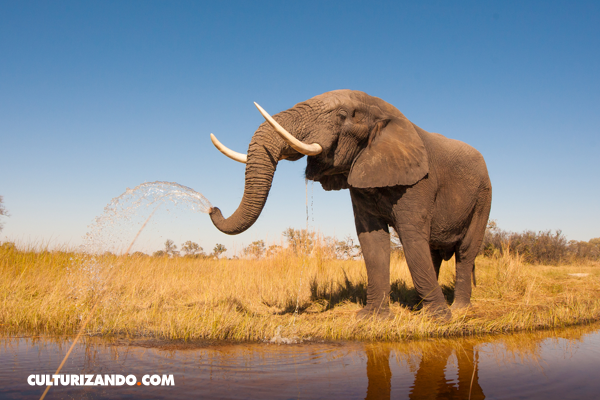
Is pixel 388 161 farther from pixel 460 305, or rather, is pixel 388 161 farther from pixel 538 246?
pixel 538 246

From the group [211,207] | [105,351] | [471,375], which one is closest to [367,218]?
[211,207]

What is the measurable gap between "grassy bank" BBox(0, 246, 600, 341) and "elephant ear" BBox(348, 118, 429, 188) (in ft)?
5.92

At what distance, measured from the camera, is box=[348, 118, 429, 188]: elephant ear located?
5363 millimetres

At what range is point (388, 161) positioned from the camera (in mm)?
5383

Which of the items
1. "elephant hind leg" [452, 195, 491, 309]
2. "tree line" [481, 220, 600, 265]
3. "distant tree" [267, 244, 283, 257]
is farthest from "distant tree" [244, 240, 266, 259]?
"tree line" [481, 220, 600, 265]

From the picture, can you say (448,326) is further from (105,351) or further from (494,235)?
(494,235)

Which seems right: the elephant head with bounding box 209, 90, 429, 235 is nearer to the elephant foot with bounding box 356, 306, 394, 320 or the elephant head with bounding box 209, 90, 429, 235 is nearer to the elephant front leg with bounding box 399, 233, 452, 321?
the elephant front leg with bounding box 399, 233, 452, 321

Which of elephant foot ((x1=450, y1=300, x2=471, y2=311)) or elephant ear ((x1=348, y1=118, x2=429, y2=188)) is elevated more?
elephant ear ((x1=348, y1=118, x2=429, y2=188))

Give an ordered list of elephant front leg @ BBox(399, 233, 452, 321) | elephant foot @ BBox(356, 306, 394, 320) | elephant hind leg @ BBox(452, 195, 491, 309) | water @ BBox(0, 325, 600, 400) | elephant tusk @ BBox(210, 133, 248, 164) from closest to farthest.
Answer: water @ BBox(0, 325, 600, 400)
elephant tusk @ BBox(210, 133, 248, 164)
elephant front leg @ BBox(399, 233, 452, 321)
elephant foot @ BBox(356, 306, 394, 320)
elephant hind leg @ BBox(452, 195, 491, 309)

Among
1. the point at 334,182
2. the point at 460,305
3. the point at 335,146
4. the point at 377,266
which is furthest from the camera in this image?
the point at 460,305

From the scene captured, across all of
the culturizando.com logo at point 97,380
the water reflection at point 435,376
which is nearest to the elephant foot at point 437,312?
the water reflection at point 435,376

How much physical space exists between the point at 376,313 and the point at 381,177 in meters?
1.95

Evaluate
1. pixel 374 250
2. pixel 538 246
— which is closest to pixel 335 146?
pixel 374 250

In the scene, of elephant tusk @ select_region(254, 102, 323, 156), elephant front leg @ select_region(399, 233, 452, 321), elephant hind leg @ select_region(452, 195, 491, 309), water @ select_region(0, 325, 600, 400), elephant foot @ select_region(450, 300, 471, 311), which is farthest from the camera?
elephant hind leg @ select_region(452, 195, 491, 309)
